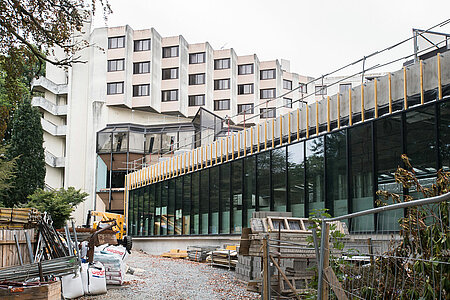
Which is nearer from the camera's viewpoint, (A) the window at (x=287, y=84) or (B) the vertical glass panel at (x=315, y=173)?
(B) the vertical glass panel at (x=315, y=173)

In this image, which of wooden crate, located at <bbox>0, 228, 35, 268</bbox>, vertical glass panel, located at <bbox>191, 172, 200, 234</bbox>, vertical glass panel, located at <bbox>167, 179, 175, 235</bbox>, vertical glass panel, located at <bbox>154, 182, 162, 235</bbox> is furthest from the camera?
vertical glass panel, located at <bbox>154, 182, 162, 235</bbox>

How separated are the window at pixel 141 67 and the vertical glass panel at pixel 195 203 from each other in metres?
32.0

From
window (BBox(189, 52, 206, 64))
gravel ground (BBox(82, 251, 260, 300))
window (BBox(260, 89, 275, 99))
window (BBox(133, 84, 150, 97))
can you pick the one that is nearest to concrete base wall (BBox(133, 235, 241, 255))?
gravel ground (BBox(82, 251, 260, 300))

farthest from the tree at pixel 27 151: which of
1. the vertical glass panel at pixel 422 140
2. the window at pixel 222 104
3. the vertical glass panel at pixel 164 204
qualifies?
the vertical glass panel at pixel 422 140

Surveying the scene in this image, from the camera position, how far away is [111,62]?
199 feet

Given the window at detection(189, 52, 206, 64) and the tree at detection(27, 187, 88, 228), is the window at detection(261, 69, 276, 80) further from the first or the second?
the tree at detection(27, 187, 88, 228)

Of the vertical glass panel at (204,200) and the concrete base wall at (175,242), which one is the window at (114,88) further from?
the vertical glass panel at (204,200)

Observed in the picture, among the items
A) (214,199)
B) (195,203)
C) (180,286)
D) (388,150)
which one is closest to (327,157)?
(388,150)

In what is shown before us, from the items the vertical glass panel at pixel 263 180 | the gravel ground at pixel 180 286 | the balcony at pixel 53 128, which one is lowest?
A: the gravel ground at pixel 180 286

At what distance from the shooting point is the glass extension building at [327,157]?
51.4ft

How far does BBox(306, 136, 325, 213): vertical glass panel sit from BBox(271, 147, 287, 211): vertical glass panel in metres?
1.89

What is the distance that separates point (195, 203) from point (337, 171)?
1351 centimetres

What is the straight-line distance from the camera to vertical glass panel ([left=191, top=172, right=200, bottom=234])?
3097cm

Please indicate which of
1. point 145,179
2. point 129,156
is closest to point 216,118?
point 145,179
